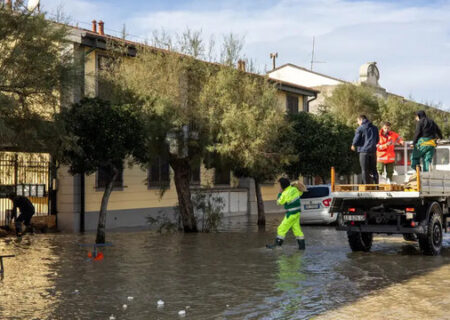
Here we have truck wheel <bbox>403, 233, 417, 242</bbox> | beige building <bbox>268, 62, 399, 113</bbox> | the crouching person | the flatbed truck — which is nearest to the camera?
the flatbed truck

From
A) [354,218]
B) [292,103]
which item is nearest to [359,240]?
[354,218]

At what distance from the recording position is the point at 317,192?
2198 centimetres

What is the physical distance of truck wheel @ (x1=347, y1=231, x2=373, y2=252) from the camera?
1395 centimetres

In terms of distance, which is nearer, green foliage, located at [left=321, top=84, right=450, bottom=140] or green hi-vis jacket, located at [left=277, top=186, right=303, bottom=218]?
green hi-vis jacket, located at [left=277, top=186, right=303, bottom=218]

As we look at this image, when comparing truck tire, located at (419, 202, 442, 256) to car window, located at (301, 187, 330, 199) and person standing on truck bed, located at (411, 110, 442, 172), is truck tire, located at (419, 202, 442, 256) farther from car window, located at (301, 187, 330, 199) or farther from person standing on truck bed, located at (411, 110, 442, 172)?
car window, located at (301, 187, 330, 199)

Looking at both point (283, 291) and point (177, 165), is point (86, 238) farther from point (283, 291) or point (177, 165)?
point (283, 291)

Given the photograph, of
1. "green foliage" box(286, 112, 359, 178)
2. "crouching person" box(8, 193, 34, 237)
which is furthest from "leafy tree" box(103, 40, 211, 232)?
"green foliage" box(286, 112, 359, 178)

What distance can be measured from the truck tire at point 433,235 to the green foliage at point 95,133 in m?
7.31

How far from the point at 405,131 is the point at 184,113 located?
20.5m

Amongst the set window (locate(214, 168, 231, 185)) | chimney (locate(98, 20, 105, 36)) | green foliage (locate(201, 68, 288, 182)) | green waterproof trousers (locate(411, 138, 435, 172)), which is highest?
chimney (locate(98, 20, 105, 36))

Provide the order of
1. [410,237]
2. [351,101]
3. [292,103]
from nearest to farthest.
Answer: [410,237]
[292,103]
[351,101]

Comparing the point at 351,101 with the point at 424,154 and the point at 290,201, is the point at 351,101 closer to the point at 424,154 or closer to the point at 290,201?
the point at 424,154

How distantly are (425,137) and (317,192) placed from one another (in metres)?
8.34

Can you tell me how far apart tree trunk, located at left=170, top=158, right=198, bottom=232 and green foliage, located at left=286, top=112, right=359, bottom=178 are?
680cm
